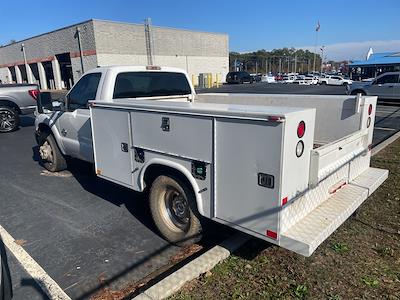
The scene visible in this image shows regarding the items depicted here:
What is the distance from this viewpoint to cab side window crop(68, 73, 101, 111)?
17.3 feet

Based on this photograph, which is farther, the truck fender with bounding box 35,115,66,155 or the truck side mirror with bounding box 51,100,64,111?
the truck fender with bounding box 35,115,66,155

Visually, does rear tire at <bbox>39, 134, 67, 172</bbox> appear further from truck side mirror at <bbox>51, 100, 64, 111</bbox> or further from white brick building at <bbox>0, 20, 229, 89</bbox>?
white brick building at <bbox>0, 20, 229, 89</bbox>

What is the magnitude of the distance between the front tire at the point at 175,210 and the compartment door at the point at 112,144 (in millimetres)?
457

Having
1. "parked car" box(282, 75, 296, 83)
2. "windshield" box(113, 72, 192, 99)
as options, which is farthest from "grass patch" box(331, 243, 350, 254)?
"parked car" box(282, 75, 296, 83)

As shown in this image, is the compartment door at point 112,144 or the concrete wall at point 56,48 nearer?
the compartment door at point 112,144

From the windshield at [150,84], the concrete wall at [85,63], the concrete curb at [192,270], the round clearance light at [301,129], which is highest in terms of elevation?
the concrete wall at [85,63]

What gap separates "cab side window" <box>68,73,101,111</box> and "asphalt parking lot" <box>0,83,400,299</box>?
1520mm

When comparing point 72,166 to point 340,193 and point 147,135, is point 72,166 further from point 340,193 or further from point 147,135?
point 340,193

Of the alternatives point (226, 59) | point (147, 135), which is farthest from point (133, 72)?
point (226, 59)

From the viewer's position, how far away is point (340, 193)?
3.58m

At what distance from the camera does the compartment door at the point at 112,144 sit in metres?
4.04

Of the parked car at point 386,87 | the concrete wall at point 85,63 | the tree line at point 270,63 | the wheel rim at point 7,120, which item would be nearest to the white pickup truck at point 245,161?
the wheel rim at point 7,120

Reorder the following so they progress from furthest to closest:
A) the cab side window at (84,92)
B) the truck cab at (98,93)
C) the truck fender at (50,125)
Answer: the truck fender at (50,125) → the cab side window at (84,92) → the truck cab at (98,93)

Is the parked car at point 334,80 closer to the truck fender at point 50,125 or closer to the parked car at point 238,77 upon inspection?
the parked car at point 238,77
